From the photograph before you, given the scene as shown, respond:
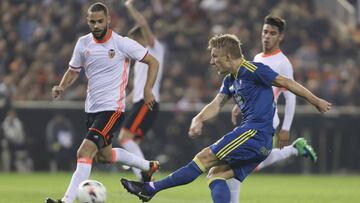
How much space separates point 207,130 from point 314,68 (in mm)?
3332

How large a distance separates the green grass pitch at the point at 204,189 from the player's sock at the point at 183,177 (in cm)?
257

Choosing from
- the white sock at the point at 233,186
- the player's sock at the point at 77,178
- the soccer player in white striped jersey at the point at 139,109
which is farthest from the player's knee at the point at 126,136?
the white sock at the point at 233,186

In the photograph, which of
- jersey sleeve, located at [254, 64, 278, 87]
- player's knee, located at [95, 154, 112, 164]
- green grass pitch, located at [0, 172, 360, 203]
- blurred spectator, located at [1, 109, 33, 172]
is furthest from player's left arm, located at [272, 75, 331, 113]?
blurred spectator, located at [1, 109, 33, 172]

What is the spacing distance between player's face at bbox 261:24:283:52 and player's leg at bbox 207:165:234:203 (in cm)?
328

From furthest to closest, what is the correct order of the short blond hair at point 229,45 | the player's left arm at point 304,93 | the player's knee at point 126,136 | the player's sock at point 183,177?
1. the player's knee at point 126,136
2. the short blond hair at point 229,45
3. the player's sock at point 183,177
4. the player's left arm at point 304,93

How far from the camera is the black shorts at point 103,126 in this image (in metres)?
11.0

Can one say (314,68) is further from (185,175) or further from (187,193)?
(185,175)

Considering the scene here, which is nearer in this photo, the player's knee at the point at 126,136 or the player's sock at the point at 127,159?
the player's sock at the point at 127,159

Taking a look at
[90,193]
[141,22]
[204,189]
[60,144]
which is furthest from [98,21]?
[60,144]

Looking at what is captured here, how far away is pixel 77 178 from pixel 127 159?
174 centimetres

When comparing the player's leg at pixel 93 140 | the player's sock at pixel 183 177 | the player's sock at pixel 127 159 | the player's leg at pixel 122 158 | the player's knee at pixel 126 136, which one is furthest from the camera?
the player's knee at pixel 126 136

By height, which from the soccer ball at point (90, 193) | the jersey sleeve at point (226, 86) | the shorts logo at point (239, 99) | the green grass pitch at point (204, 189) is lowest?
the green grass pitch at point (204, 189)

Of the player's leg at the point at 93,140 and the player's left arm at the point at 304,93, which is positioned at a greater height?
the player's left arm at the point at 304,93

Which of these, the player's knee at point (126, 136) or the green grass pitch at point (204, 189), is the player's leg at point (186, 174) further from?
the player's knee at point (126, 136)
